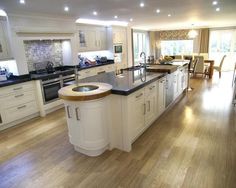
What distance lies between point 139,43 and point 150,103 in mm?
7885

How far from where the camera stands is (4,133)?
345 centimetres

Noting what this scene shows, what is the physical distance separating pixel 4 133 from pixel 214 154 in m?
3.74

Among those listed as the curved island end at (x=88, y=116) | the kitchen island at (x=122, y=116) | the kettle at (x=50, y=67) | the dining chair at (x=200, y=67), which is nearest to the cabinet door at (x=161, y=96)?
the kitchen island at (x=122, y=116)

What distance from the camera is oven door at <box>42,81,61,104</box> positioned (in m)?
4.16

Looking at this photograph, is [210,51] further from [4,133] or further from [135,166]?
[4,133]

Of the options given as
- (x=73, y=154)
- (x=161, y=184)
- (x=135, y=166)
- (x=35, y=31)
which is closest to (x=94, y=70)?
(x=35, y=31)

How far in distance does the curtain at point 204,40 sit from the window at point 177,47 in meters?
0.68

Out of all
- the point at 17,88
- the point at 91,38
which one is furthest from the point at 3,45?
the point at 91,38

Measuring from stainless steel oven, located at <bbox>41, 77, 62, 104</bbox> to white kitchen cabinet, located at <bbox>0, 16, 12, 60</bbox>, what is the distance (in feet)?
3.09

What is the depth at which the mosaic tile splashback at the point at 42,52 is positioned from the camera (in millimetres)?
4488

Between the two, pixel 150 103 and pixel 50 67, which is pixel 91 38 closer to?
pixel 50 67

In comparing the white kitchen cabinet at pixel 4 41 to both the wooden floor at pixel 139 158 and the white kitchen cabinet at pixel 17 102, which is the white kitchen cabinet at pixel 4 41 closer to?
the white kitchen cabinet at pixel 17 102

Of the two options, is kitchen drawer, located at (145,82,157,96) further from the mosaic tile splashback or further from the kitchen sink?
the mosaic tile splashback

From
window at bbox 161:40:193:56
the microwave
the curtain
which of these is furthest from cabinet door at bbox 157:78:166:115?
window at bbox 161:40:193:56
